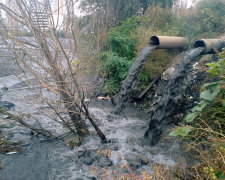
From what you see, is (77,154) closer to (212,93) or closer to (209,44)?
(212,93)

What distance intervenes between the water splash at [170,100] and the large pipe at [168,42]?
1.10m

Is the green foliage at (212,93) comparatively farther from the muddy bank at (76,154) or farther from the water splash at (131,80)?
the water splash at (131,80)

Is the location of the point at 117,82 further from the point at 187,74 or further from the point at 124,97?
the point at 187,74

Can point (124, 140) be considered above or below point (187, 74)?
below

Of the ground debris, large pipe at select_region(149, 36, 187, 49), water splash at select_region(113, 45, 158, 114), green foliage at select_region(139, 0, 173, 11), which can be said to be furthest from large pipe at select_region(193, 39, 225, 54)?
green foliage at select_region(139, 0, 173, 11)

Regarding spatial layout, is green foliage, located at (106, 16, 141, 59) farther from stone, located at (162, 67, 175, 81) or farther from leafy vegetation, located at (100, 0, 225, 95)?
stone, located at (162, 67, 175, 81)

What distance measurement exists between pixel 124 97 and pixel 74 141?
8.42ft

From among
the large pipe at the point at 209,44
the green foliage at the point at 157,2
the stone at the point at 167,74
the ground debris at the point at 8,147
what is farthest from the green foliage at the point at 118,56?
the ground debris at the point at 8,147

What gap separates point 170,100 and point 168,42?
2.32 metres

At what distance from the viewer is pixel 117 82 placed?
8.73m

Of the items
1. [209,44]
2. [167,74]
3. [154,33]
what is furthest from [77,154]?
[154,33]

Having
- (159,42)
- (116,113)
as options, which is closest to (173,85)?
(159,42)

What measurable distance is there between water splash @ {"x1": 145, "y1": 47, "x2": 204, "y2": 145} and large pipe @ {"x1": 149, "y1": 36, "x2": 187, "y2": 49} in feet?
3.60

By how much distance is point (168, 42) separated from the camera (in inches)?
267
